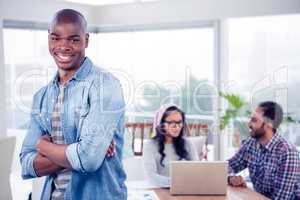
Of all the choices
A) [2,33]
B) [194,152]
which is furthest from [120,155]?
[2,33]

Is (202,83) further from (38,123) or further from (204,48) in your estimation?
(38,123)

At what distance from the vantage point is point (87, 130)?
1704 millimetres

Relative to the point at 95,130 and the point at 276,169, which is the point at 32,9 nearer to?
the point at 95,130

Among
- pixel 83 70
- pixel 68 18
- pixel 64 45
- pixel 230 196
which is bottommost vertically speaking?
pixel 230 196

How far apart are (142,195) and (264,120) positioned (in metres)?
1.16

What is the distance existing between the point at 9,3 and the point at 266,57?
2.30 m

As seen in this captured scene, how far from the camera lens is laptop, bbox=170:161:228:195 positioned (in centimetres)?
215

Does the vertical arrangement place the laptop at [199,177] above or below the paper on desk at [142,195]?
above

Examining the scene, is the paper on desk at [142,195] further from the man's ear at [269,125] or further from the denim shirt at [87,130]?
the man's ear at [269,125]

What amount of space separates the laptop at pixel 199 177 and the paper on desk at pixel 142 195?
120mm

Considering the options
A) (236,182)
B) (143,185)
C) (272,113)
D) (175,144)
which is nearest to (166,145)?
(175,144)

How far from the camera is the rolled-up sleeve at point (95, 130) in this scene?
67.1 inches

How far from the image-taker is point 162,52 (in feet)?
12.6

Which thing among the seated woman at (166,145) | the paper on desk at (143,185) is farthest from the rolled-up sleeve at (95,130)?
the seated woman at (166,145)
